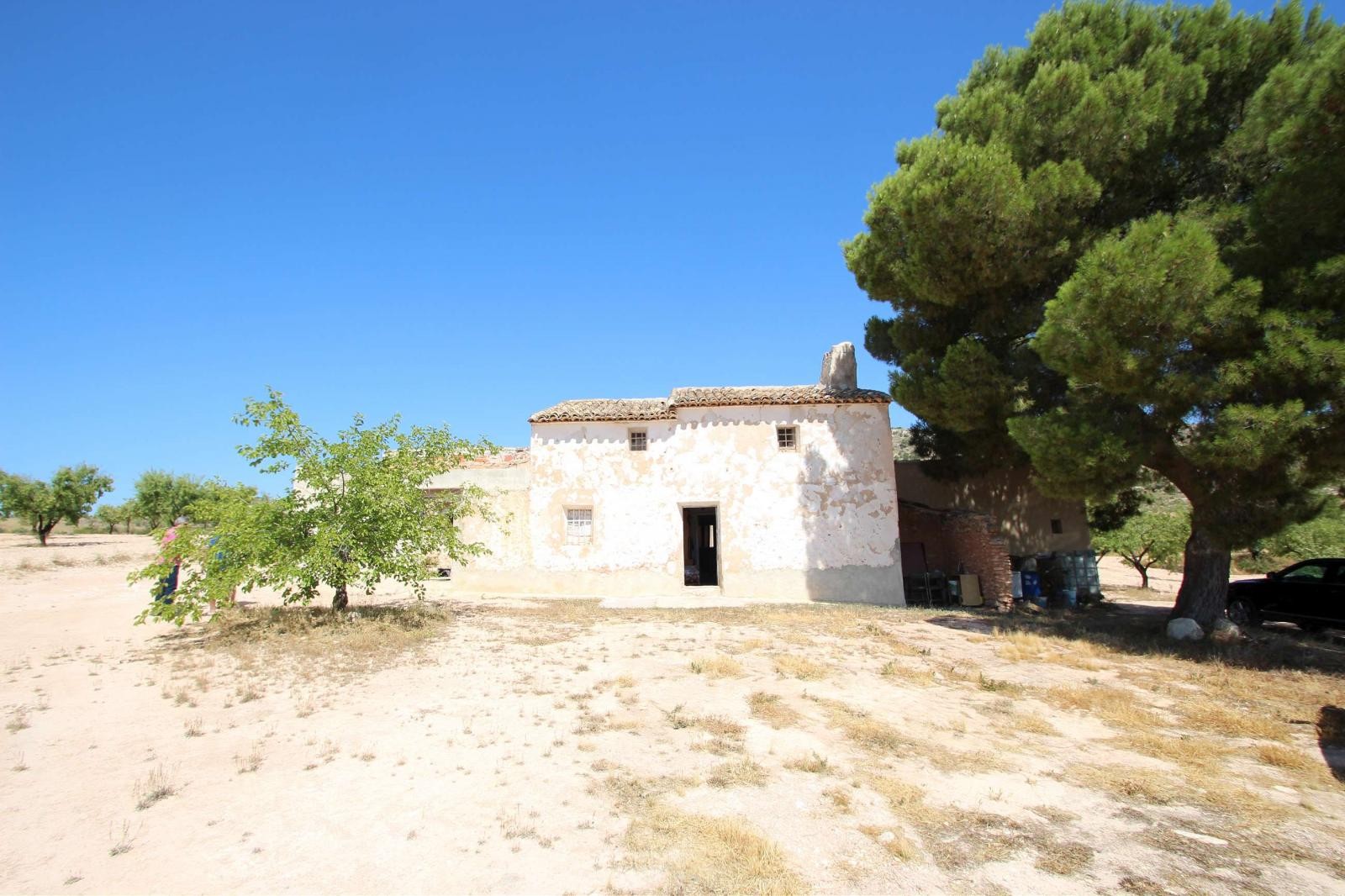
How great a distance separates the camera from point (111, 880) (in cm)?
377

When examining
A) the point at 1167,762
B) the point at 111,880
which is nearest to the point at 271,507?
the point at 111,880

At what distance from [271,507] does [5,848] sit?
7.47 m

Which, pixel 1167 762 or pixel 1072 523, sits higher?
pixel 1072 523

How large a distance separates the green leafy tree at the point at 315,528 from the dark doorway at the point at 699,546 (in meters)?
8.46

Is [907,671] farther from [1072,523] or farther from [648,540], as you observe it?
[1072,523]

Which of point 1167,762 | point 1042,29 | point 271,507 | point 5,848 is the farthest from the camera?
point 1042,29

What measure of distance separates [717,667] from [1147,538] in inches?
825

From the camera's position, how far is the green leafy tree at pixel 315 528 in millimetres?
10266

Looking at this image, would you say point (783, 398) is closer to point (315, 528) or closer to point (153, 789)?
point (315, 528)

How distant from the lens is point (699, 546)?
2295 cm

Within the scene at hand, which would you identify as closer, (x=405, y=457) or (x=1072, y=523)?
(x=405, y=457)

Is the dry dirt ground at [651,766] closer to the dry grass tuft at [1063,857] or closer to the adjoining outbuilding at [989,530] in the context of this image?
the dry grass tuft at [1063,857]

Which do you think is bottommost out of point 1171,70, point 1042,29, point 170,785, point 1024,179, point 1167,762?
point 1167,762

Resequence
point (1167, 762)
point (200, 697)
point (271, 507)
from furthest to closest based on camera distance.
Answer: point (271, 507)
point (200, 697)
point (1167, 762)
